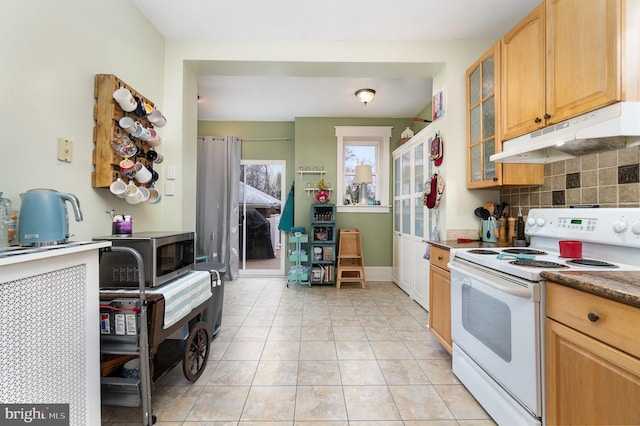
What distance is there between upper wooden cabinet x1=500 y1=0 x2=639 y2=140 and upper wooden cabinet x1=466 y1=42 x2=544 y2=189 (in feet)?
0.31

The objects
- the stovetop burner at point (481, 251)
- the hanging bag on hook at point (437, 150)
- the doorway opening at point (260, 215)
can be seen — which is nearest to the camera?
the stovetop burner at point (481, 251)

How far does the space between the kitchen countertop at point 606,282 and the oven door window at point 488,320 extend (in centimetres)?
33

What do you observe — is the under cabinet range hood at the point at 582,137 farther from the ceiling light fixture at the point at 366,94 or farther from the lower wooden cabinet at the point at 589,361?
the ceiling light fixture at the point at 366,94

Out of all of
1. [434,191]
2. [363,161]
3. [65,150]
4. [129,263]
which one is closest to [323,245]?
[363,161]

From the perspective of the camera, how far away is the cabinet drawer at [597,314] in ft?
2.81

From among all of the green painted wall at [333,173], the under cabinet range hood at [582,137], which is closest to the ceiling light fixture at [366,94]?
the green painted wall at [333,173]

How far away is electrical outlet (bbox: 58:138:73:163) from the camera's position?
146 centimetres

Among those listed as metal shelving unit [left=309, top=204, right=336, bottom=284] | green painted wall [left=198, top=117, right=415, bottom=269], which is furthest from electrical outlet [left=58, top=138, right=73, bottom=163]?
green painted wall [left=198, top=117, right=415, bottom=269]

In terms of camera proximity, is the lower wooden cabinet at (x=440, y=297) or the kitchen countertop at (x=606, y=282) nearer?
the kitchen countertop at (x=606, y=282)

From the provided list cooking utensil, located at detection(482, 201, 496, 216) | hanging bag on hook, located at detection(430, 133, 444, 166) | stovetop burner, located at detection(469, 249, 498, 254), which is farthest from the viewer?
hanging bag on hook, located at detection(430, 133, 444, 166)

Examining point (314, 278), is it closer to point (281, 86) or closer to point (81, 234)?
point (281, 86)

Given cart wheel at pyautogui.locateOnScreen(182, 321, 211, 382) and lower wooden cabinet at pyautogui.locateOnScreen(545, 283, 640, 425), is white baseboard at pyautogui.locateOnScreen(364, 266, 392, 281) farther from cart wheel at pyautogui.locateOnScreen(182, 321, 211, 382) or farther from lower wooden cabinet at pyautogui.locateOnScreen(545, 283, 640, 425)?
lower wooden cabinet at pyautogui.locateOnScreen(545, 283, 640, 425)

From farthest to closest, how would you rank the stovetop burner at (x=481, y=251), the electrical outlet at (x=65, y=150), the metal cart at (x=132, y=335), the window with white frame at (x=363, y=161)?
the window with white frame at (x=363, y=161), the stovetop burner at (x=481, y=251), the electrical outlet at (x=65, y=150), the metal cart at (x=132, y=335)

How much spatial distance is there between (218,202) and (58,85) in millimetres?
3232
